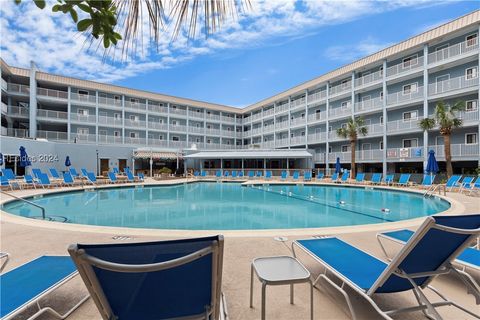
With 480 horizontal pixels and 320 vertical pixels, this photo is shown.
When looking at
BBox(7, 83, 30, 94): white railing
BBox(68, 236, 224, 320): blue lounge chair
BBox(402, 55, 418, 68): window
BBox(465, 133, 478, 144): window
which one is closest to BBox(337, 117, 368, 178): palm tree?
BBox(402, 55, 418, 68): window

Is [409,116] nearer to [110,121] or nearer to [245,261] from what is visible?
[245,261]

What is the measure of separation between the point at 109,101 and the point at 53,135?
7391mm

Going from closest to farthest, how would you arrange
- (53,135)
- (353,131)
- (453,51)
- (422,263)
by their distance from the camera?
(422,263), (453,51), (353,131), (53,135)

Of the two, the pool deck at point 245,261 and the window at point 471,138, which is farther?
the window at point 471,138

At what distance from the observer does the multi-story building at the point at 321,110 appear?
20.2 metres

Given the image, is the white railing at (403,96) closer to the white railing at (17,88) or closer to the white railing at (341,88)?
the white railing at (341,88)

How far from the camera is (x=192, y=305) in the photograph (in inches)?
72.6

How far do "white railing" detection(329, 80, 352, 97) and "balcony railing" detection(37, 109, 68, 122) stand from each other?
30.1m

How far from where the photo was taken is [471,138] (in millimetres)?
19906

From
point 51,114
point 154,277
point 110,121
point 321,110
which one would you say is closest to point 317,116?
point 321,110

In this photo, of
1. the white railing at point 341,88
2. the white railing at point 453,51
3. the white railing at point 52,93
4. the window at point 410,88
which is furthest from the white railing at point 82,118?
the white railing at point 453,51

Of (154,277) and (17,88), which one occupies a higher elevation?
(17,88)

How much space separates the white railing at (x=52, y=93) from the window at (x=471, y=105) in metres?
37.8

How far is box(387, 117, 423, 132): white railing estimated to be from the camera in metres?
22.1
